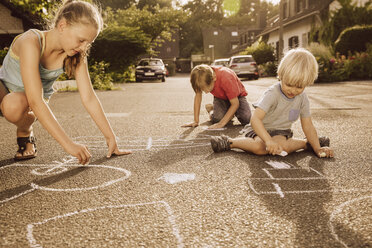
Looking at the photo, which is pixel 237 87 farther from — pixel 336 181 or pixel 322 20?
pixel 322 20

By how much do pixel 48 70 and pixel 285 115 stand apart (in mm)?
2012

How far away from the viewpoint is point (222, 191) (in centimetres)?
201

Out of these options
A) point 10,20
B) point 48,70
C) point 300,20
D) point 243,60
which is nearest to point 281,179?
point 48,70

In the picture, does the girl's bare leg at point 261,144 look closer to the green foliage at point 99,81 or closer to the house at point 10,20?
the green foliage at point 99,81

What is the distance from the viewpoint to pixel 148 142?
357 cm

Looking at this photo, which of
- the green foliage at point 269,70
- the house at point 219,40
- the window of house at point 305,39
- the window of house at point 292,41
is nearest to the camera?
the green foliage at point 269,70

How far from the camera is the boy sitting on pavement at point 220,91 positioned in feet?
13.8

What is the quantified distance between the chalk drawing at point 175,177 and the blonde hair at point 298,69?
107cm

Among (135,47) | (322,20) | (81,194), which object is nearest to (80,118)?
(81,194)

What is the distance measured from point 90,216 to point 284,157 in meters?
1.70

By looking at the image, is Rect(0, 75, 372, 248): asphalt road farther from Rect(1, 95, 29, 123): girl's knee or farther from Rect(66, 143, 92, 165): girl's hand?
Rect(1, 95, 29, 123): girl's knee

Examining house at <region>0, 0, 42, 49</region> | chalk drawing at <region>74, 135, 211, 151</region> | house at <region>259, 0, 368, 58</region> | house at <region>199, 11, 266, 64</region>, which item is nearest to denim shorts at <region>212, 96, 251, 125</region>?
chalk drawing at <region>74, 135, 211, 151</region>

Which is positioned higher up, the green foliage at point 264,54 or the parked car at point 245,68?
the green foliage at point 264,54

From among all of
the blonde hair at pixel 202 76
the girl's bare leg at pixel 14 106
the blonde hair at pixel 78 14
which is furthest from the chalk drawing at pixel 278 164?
the girl's bare leg at pixel 14 106
